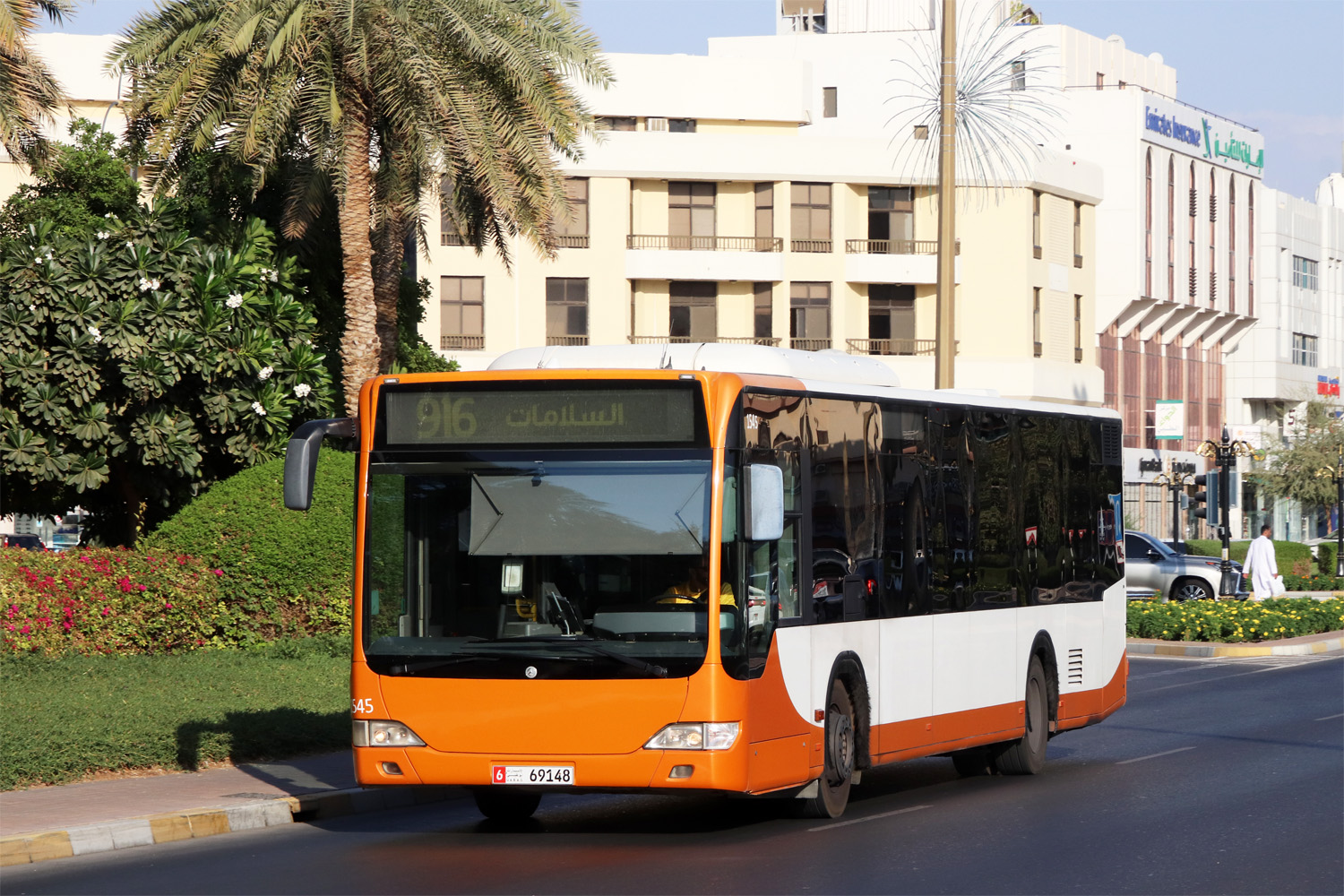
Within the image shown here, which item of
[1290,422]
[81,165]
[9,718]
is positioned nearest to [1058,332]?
[1290,422]

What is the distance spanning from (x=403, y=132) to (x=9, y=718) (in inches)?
528

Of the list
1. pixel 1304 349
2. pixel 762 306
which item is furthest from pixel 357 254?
pixel 1304 349

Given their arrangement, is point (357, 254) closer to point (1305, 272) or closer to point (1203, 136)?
point (1203, 136)

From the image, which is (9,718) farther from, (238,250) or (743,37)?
(743,37)

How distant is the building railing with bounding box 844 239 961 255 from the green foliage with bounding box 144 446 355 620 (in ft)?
149

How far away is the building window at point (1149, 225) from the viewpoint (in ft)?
266

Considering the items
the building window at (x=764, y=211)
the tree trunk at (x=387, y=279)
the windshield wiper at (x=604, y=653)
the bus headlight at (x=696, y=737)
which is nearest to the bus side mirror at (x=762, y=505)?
A: the windshield wiper at (x=604, y=653)

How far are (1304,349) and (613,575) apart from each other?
96169mm

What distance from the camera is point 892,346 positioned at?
221ft

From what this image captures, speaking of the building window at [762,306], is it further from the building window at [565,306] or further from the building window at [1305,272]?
the building window at [1305,272]

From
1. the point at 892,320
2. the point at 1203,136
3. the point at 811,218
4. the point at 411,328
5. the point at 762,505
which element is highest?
the point at 1203,136

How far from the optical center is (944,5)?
2144 cm

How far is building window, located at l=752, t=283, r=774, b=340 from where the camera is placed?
66.4 meters

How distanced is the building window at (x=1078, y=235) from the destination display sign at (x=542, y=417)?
6252 centimetres
